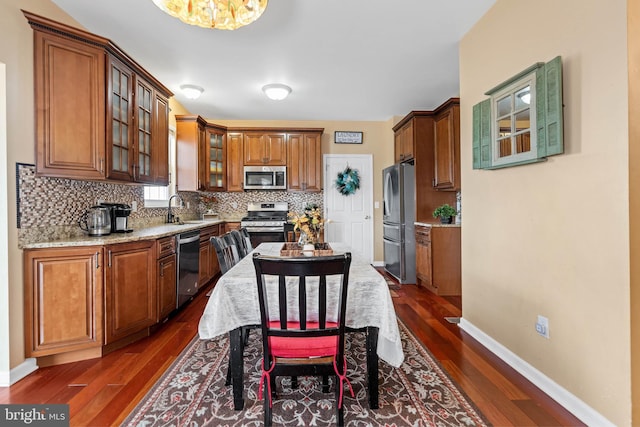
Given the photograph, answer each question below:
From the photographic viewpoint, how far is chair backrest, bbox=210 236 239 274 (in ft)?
6.36

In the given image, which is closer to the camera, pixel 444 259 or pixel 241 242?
pixel 241 242

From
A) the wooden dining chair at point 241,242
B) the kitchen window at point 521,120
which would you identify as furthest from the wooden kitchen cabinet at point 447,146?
the wooden dining chair at point 241,242

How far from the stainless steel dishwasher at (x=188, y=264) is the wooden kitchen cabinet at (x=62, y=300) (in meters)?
0.95

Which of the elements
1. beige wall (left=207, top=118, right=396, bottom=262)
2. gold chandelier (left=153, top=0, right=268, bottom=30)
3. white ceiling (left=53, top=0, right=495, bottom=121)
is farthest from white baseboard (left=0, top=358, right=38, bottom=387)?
beige wall (left=207, top=118, right=396, bottom=262)

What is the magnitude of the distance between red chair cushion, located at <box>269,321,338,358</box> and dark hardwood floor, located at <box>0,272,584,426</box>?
938mm

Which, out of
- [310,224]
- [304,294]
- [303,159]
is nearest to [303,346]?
[304,294]

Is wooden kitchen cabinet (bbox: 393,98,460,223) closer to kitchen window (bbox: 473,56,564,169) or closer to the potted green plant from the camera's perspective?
the potted green plant

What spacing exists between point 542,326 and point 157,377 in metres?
2.47

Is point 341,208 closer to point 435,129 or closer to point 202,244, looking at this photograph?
point 435,129

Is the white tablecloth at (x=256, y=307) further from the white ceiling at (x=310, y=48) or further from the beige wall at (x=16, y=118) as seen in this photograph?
the white ceiling at (x=310, y=48)

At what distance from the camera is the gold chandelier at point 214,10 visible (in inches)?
72.0

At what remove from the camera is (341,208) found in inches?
220

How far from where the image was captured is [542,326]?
1906 millimetres

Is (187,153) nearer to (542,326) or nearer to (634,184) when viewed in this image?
(542,326)
